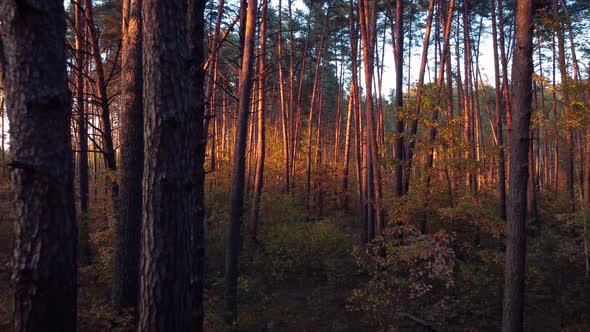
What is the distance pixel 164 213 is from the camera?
3338mm

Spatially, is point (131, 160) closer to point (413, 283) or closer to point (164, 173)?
point (164, 173)

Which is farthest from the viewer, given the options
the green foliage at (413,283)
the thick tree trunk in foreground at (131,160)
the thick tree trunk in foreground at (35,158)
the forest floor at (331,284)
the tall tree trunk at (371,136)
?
the tall tree trunk at (371,136)

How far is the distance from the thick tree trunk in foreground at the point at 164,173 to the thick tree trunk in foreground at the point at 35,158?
0.70 metres

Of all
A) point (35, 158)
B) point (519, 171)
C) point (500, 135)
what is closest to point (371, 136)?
point (519, 171)

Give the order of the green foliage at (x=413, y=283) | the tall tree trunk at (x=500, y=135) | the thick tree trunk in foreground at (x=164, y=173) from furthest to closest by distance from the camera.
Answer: the tall tree trunk at (x=500, y=135)
the green foliage at (x=413, y=283)
the thick tree trunk in foreground at (x=164, y=173)

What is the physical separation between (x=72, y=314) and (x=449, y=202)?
29.3 ft

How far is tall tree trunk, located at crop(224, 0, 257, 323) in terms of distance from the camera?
853 cm

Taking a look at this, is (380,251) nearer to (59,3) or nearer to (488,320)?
(488,320)

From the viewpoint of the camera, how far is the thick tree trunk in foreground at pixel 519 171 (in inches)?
247

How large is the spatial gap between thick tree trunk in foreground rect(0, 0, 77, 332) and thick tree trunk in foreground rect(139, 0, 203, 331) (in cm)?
70

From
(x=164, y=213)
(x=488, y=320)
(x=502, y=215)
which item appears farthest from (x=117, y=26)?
(x=502, y=215)

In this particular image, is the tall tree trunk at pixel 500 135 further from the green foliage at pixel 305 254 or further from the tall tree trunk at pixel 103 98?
the tall tree trunk at pixel 103 98

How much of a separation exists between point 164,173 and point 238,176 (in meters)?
5.67

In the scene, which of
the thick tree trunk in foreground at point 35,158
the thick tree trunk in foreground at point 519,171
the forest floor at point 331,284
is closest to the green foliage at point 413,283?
the forest floor at point 331,284
